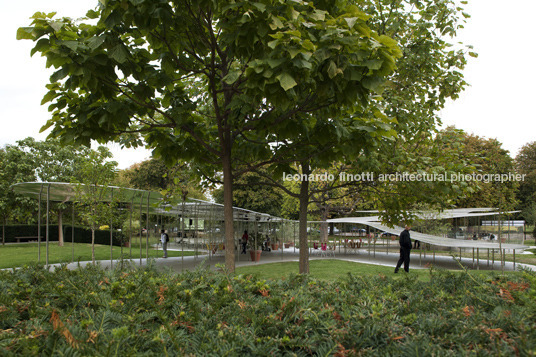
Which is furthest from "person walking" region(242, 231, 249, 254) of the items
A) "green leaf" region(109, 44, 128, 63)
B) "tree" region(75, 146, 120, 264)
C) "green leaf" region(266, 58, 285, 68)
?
"green leaf" region(266, 58, 285, 68)

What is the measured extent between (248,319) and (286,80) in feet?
6.79

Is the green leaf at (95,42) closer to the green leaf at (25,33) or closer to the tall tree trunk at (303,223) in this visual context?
the green leaf at (25,33)

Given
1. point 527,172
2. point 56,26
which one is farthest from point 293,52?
point 527,172

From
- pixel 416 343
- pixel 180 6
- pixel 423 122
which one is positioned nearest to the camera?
pixel 416 343

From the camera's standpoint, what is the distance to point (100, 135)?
4.98 meters

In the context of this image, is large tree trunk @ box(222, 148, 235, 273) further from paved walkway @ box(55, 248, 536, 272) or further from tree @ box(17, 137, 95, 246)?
tree @ box(17, 137, 95, 246)

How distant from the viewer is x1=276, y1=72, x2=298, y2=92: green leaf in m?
3.32

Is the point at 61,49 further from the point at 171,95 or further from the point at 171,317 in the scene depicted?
the point at 171,317

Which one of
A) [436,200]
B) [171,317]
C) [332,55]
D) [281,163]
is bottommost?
[171,317]

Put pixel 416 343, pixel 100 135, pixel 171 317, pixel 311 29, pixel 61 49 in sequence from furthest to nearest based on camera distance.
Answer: pixel 100 135 < pixel 311 29 < pixel 61 49 < pixel 171 317 < pixel 416 343

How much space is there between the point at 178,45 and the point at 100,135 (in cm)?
155

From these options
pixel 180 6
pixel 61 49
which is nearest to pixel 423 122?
pixel 180 6

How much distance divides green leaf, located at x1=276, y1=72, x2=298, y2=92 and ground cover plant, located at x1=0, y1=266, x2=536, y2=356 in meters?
1.64

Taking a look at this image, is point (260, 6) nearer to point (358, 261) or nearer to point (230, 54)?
point (230, 54)
